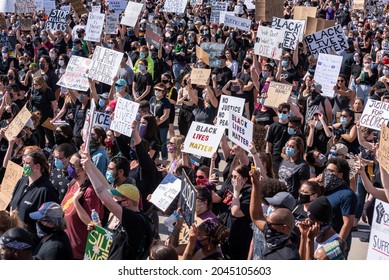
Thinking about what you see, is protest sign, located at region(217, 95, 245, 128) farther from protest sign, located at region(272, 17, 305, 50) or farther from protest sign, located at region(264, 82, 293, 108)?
protest sign, located at region(272, 17, 305, 50)

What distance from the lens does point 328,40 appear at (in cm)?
1432

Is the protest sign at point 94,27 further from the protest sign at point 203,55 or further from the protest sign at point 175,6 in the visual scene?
the protest sign at point 175,6

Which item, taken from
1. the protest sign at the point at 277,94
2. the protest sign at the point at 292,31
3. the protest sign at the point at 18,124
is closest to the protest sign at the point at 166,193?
the protest sign at the point at 18,124

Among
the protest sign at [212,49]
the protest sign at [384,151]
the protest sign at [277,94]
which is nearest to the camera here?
the protest sign at [384,151]

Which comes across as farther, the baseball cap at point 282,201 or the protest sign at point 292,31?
the protest sign at point 292,31

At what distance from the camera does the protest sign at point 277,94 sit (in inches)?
448

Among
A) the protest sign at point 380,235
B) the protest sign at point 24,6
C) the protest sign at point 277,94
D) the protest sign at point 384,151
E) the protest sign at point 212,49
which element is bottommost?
the protest sign at point 24,6

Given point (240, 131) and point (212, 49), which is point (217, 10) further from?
point (240, 131)

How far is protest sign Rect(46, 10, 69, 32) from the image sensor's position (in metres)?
18.9

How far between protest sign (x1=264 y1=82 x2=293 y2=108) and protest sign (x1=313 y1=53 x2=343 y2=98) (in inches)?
34.1

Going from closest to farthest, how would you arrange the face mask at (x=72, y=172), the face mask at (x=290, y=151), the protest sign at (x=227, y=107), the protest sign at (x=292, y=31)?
the face mask at (x=72, y=172) < the face mask at (x=290, y=151) < the protest sign at (x=227, y=107) < the protest sign at (x=292, y=31)

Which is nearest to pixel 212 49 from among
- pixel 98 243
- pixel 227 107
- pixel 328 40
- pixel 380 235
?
pixel 328 40

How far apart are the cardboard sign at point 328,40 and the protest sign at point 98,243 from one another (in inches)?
355

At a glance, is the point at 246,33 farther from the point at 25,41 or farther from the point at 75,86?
the point at 75,86
